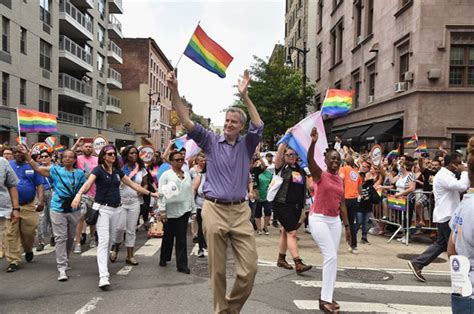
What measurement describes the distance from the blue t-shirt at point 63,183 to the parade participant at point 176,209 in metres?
1.25

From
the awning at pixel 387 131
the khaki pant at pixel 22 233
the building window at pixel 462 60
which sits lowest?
the khaki pant at pixel 22 233

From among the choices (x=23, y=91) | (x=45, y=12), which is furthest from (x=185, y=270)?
(x=45, y=12)

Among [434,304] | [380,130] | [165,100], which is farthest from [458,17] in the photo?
[165,100]

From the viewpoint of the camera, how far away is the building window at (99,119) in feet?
141

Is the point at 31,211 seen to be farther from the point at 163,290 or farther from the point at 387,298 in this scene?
the point at 387,298

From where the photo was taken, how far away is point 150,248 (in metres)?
8.60

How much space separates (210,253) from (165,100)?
71054 mm

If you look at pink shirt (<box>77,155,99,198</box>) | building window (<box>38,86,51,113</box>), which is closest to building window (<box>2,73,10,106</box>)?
building window (<box>38,86,51,113</box>)

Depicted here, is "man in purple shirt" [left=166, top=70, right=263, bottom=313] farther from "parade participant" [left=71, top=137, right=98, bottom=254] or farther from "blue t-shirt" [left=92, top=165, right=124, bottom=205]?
"parade participant" [left=71, top=137, right=98, bottom=254]

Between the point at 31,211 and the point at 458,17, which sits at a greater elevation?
the point at 458,17

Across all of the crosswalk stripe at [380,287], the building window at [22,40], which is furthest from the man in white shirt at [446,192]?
the building window at [22,40]

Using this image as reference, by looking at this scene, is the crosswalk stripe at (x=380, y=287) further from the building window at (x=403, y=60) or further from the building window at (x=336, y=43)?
the building window at (x=336, y=43)

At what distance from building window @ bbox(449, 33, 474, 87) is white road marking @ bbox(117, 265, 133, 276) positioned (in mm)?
14953

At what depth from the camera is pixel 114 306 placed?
16.6ft
